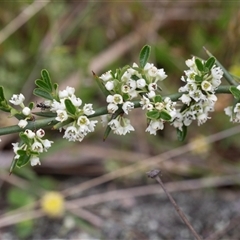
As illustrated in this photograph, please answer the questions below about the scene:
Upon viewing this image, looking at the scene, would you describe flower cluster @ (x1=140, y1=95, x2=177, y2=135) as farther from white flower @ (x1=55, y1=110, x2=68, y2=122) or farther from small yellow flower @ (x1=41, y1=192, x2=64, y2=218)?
small yellow flower @ (x1=41, y1=192, x2=64, y2=218)

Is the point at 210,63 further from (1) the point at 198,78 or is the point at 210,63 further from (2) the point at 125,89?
(2) the point at 125,89

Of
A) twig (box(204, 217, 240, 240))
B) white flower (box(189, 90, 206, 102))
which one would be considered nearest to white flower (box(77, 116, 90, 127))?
white flower (box(189, 90, 206, 102))

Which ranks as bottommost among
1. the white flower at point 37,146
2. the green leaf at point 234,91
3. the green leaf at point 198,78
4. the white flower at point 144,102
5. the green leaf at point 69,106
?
the green leaf at point 234,91

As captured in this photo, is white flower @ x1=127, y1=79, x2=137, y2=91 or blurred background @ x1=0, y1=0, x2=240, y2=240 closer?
white flower @ x1=127, y1=79, x2=137, y2=91

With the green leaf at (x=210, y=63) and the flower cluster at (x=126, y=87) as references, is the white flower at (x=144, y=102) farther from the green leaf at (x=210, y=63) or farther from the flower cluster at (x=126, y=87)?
the green leaf at (x=210, y=63)

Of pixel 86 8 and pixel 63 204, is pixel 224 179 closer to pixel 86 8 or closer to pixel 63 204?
pixel 63 204

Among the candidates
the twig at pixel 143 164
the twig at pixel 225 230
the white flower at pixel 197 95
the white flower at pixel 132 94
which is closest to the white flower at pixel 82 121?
the white flower at pixel 132 94
